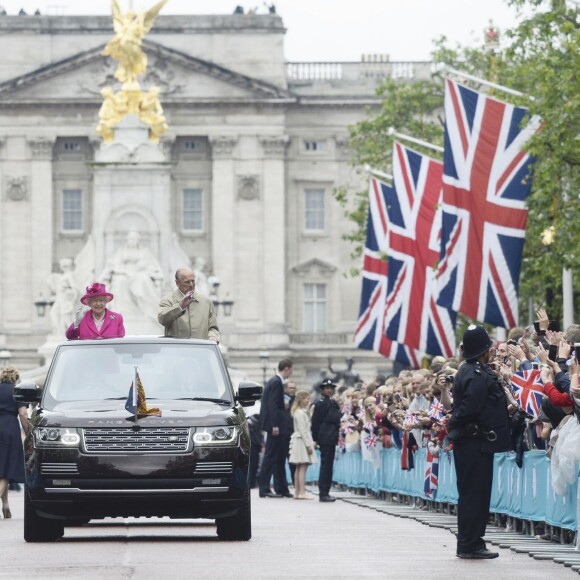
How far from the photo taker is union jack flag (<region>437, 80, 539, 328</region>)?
33.5 meters

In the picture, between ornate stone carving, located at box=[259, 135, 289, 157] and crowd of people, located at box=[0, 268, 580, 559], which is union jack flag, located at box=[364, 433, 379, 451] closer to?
crowd of people, located at box=[0, 268, 580, 559]

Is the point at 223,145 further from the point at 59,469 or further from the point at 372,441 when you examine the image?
the point at 59,469

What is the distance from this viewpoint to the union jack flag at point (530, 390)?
918 inches

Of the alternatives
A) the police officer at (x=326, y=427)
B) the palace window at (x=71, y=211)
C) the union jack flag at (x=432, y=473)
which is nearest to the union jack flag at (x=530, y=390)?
the union jack flag at (x=432, y=473)

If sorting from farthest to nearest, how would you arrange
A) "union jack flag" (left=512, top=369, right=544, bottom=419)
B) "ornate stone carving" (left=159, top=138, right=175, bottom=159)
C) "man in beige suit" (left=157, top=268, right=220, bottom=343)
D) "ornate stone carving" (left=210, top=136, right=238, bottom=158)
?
"ornate stone carving" (left=210, top=136, right=238, bottom=158) < "ornate stone carving" (left=159, top=138, right=175, bottom=159) < "man in beige suit" (left=157, top=268, right=220, bottom=343) < "union jack flag" (left=512, top=369, right=544, bottom=419)

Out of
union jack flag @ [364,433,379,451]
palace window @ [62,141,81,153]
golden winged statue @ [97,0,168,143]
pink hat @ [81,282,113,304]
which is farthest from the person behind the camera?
palace window @ [62,141,81,153]

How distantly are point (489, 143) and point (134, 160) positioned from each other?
120 ft

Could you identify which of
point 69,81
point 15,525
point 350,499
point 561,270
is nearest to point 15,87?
point 69,81

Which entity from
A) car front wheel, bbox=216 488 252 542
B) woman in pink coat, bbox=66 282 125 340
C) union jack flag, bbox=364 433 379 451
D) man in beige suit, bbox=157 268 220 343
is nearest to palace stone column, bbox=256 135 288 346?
union jack flag, bbox=364 433 379 451

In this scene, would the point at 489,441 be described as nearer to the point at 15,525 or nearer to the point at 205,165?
the point at 15,525

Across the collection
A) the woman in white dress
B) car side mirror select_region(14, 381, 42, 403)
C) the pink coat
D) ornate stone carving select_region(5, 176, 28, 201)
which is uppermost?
ornate stone carving select_region(5, 176, 28, 201)

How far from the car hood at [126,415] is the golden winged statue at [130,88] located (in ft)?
161

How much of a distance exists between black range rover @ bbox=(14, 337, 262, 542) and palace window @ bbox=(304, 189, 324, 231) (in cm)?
8325

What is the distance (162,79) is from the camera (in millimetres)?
103125
